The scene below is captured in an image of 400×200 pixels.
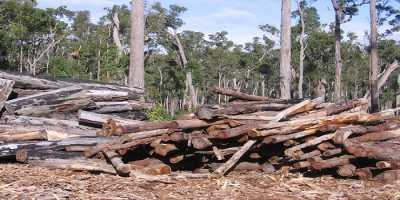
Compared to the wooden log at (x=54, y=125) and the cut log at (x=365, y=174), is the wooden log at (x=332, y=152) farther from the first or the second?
the wooden log at (x=54, y=125)

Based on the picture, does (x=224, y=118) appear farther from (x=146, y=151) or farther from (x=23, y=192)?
(x=23, y=192)

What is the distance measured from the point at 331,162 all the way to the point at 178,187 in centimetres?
183

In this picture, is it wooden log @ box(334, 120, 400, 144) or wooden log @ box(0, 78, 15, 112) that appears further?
wooden log @ box(0, 78, 15, 112)

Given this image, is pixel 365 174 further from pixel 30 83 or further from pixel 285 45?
pixel 285 45

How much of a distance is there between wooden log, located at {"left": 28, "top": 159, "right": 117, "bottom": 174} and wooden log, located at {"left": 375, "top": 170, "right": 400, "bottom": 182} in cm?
298

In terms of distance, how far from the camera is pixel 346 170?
5836 millimetres

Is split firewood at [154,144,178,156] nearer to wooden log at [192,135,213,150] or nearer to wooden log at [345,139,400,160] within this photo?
wooden log at [192,135,213,150]

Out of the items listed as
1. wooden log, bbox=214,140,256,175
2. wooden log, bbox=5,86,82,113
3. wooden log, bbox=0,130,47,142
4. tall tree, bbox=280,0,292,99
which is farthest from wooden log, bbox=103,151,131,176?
tall tree, bbox=280,0,292,99

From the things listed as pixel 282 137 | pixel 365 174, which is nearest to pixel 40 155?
pixel 282 137

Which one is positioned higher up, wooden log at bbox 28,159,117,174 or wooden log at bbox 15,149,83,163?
wooden log at bbox 15,149,83,163

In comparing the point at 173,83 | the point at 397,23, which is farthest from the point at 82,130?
the point at 173,83

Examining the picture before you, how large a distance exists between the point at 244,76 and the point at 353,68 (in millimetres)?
11980

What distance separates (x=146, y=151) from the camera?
20.1 ft

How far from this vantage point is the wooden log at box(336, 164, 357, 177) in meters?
5.84
